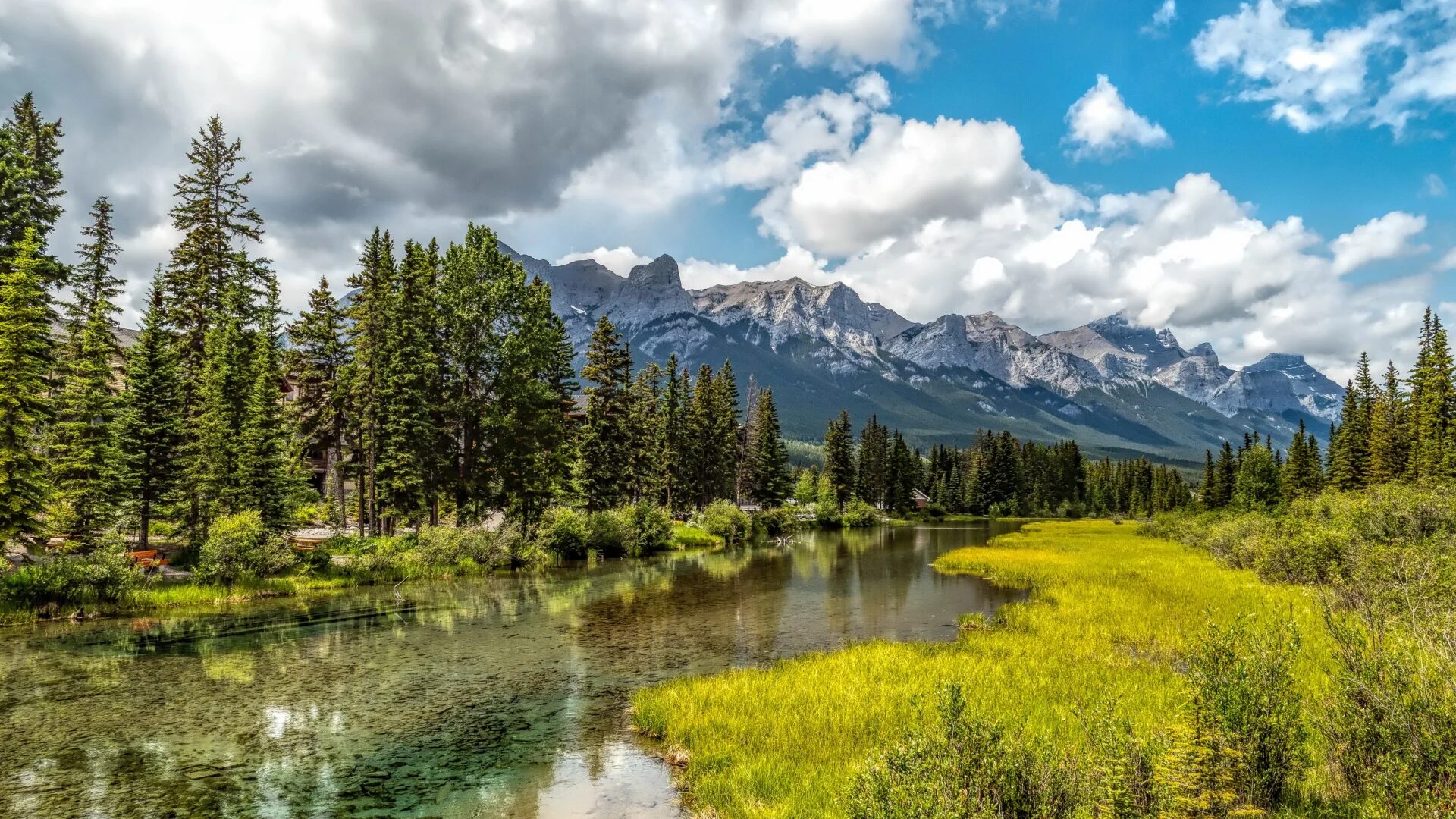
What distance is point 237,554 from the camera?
31.4 meters

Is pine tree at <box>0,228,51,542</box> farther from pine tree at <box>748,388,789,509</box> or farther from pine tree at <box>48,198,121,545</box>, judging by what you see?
pine tree at <box>748,388,789,509</box>

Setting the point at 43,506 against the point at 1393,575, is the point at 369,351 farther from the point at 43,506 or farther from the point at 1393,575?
the point at 1393,575

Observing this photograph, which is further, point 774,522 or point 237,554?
point 774,522

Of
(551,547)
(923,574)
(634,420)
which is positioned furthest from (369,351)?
(923,574)

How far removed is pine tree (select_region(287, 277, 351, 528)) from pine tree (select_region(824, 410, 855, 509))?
76724 mm

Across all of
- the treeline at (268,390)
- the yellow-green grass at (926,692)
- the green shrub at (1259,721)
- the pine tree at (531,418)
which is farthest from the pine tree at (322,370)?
the green shrub at (1259,721)

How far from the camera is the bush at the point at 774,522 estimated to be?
269 ft

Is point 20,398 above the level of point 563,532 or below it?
above

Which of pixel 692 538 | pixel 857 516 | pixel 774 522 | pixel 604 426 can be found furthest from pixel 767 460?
pixel 604 426

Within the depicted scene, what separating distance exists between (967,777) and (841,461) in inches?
4108

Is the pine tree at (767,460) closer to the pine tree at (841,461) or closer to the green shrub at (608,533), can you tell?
the pine tree at (841,461)

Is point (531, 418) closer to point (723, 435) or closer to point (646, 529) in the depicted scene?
point (646, 529)

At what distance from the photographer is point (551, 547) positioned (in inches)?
1921

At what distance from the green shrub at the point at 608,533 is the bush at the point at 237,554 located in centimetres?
2177
